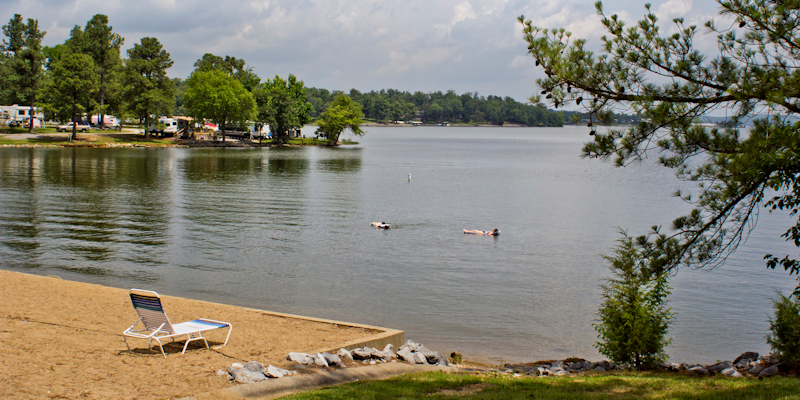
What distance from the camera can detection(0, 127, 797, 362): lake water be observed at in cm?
1548

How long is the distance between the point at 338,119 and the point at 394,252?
8785 centimetres

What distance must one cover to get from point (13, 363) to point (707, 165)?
32.8 feet

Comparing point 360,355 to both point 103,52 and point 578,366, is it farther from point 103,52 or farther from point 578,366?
point 103,52

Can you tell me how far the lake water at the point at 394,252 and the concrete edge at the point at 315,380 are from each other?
13.6ft

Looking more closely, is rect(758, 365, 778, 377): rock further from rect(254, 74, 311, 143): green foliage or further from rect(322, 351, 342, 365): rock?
rect(254, 74, 311, 143): green foliage

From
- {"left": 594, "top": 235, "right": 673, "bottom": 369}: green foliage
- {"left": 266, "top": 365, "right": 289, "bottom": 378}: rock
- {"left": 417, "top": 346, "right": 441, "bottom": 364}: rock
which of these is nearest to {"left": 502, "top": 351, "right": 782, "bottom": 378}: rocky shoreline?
{"left": 594, "top": 235, "right": 673, "bottom": 369}: green foliage

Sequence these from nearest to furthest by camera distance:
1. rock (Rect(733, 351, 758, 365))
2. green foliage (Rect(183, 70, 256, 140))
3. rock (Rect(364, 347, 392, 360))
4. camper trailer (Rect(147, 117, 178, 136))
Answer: rock (Rect(364, 347, 392, 360))
rock (Rect(733, 351, 758, 365))
green foliage (Rect(183, 70, 256, 140))
camper trailer (Rect(147, 117, 178, 136))

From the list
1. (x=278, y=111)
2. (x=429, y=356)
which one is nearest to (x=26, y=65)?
(x=278, y=111)

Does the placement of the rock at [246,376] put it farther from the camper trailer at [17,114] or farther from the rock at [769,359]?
the camper trailer at [17,114]

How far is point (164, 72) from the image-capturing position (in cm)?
→ 9775

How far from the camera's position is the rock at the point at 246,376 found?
8062 millimetres

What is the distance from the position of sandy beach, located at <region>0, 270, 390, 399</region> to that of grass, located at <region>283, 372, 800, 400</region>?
189 centimetres

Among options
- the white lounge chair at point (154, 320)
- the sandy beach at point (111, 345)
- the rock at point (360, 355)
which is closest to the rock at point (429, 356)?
the sandy beach at point (111, 345)

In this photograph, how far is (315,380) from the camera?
27.5 feet
